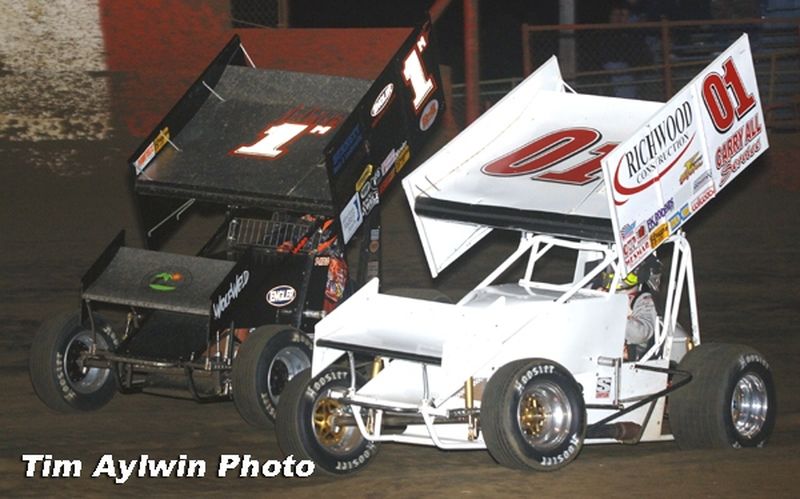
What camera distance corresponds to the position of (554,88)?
917cm

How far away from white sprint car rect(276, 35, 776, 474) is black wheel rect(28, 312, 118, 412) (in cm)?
195

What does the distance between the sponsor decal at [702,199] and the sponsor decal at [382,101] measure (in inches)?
92.1

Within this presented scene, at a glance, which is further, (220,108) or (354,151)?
(220,108)

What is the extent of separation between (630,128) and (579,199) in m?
0.79

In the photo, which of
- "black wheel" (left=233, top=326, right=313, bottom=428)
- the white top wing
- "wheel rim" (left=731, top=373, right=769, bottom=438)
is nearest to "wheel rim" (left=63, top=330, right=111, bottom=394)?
"black wheel" (left=233, top=326, right=313, bottom=428)

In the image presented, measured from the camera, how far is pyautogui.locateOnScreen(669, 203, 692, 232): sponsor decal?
26.5 feet

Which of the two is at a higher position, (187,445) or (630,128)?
(630,128)

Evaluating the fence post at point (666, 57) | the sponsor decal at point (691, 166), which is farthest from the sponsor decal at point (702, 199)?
the fence post at point (666, 57)

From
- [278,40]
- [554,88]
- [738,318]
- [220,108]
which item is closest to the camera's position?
[554,88]

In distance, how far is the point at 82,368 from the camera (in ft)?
31.0

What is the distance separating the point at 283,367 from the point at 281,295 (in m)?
0.54

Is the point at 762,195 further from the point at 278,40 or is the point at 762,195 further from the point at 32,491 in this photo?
the point at 32,491

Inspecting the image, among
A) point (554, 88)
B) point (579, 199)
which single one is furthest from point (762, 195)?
point (579, 199)

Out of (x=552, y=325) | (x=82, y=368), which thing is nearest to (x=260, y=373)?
(x=82, y=368)
